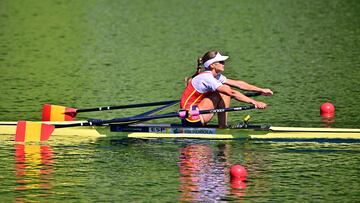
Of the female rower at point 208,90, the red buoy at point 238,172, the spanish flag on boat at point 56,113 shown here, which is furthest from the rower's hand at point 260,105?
the spanish flag on boat at point 56,113

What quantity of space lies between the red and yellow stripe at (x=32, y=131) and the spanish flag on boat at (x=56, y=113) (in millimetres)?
2043

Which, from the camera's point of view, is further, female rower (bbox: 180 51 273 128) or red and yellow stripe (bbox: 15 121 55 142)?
female rower (bbox: 180 51 273 128)

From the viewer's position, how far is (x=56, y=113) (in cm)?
2478

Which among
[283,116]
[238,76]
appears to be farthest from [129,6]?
[283,116]

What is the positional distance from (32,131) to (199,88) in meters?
3.12

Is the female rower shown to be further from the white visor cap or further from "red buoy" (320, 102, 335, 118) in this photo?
"red buoy" (320, 102, 335, 118)

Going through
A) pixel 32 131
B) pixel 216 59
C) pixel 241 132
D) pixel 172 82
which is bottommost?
pixel 32 131

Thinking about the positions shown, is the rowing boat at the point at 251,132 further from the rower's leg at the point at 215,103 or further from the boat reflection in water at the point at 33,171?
the boat reflection in water at the point at 33,171

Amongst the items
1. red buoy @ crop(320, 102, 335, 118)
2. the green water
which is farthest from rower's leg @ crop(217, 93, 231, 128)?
red buoy @ crop(320, 102, 335, 118)

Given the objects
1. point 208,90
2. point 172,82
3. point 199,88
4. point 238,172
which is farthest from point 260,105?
point 172,82

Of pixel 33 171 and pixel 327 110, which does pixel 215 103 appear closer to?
pixel 327 110

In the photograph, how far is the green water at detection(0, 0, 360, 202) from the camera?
19.7m

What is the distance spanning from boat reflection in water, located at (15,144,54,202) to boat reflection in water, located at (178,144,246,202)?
216cm

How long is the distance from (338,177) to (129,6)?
95.5ft
